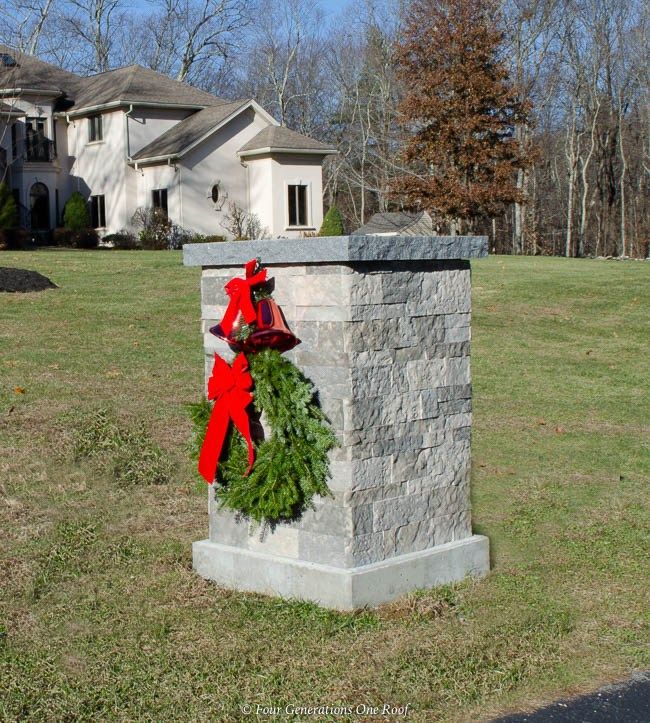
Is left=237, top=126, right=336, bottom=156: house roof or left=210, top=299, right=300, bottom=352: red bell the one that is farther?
left=237, top=126, right=336, bottom=156: house roof

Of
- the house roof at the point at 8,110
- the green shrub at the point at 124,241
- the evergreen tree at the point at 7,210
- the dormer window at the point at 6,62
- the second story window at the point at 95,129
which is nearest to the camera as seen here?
the dormer window at the point at 6,62

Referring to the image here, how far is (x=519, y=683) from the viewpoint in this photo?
433 cm

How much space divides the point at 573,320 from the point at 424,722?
12423 millimetres

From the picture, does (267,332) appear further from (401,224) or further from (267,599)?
(401,224)

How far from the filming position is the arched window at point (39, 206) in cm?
3488

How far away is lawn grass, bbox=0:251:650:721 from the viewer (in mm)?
4246

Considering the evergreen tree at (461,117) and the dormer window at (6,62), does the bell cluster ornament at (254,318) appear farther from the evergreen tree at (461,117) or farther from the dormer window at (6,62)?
the evergreen tree at (461,117)

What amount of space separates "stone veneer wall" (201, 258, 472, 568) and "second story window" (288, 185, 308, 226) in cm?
2881

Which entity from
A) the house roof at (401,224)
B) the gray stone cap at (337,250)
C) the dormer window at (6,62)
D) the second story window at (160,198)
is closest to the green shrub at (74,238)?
the second story window at (160,198)

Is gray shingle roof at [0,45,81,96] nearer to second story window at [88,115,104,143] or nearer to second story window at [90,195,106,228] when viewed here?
second story window at [88,115,104,143]

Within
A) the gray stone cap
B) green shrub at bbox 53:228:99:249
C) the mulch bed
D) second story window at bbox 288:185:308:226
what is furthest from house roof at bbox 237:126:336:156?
the gray stone cap

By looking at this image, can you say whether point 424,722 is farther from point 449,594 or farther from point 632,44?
point 632,44

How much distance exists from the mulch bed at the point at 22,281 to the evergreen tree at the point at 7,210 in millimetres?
13413

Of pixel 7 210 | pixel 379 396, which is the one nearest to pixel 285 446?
pixel 379 396
